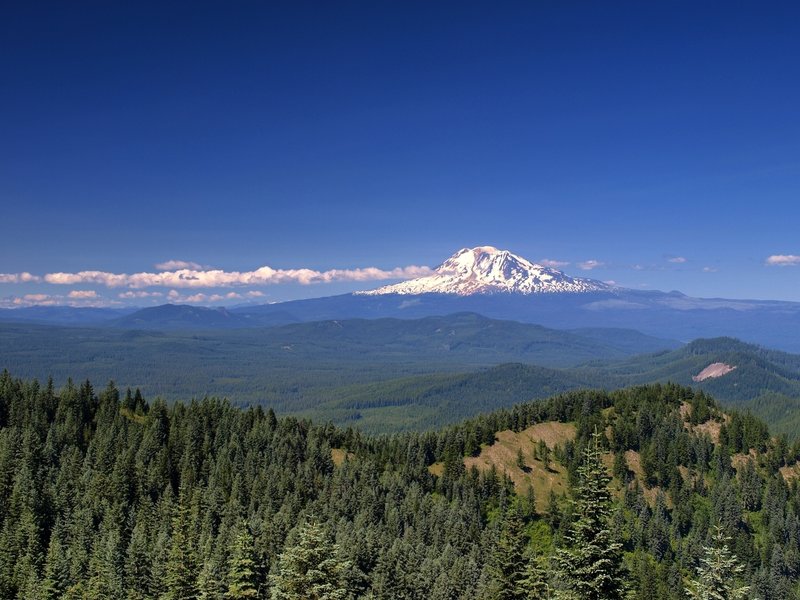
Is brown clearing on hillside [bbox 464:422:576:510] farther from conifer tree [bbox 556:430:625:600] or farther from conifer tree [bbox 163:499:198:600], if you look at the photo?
conifer tree [bbox 556:430:625:600]

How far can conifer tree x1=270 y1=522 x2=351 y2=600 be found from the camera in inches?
1086

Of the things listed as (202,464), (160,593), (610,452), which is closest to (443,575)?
(160,593)

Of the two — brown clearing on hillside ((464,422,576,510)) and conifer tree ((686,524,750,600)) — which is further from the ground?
conifer tree ((686,524,750,600))

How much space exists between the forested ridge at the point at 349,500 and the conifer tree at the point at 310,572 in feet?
0.35

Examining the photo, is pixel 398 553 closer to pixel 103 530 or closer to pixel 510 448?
pixel 103 530

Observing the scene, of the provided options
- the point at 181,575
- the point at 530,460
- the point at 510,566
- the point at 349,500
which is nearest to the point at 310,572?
the point at 510,566

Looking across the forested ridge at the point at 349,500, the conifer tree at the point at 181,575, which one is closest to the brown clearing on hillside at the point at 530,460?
the forested ridge at the point at 349,500

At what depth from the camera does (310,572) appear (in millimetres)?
27469

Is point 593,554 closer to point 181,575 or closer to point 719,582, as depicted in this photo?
point 719,582

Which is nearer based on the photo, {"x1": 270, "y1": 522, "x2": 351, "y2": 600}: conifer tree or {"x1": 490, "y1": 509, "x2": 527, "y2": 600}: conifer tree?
{"x1": 270, "y1": 522, "x2": 351, "y2": 600}: conifer tree

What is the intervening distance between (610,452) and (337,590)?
164003mm

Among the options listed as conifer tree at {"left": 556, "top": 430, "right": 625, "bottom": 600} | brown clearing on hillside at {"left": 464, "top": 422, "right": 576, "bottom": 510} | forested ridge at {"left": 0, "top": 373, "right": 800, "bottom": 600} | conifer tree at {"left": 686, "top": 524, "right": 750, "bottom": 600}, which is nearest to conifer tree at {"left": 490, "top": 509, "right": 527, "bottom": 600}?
forested ridge at {"left": 0, "top": 373, "right": 800, "bottom": 600}

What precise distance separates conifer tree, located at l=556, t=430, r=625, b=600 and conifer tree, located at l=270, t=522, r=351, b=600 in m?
10.6

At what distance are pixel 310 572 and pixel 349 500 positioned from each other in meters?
109
